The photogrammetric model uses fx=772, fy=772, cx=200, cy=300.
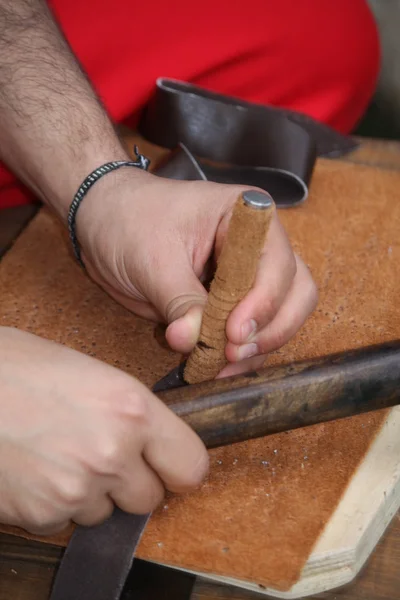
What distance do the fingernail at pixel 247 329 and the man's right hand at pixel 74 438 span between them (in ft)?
0.42

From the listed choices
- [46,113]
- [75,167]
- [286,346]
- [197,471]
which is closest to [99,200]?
[75,167]

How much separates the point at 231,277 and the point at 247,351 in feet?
0.43

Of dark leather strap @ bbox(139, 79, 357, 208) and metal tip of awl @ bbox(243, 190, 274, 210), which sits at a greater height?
metal tip of awl @ bbox(243, 190, 274, 210)

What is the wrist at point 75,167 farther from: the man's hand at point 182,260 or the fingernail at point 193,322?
the fingernail at point 193,322

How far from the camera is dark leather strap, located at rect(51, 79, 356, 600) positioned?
4.23 ft

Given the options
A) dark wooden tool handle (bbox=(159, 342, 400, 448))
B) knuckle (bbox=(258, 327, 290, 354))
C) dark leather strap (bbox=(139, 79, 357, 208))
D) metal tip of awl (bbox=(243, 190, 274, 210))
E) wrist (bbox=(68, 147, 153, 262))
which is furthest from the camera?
dark leather strap (bbox=(139, 79, 357, 208))

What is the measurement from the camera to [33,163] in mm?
1176

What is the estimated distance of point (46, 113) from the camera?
118 centimetres

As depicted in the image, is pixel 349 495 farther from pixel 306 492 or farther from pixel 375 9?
pixel 375 9

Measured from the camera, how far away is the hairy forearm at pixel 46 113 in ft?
3.74

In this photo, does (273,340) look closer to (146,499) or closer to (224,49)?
(146,499)

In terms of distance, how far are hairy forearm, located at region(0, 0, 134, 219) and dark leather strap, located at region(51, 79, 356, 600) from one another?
0.15 meters

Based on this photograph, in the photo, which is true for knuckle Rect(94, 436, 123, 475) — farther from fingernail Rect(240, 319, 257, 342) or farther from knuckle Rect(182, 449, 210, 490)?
fingernail Rect(240, 319, 257, 342)

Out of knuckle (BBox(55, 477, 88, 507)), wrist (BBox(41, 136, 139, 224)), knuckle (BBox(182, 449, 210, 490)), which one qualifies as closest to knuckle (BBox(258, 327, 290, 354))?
knuckle (BBox(182, 449, 210, 490))
